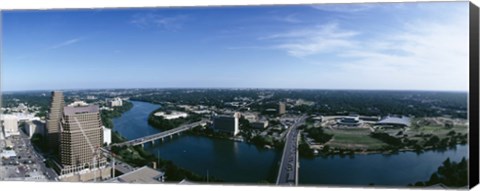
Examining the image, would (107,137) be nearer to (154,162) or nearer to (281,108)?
(154,162)

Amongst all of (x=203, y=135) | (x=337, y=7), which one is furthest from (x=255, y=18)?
(x=203, y=135)

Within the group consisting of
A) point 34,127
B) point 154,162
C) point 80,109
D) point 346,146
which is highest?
point 80,109

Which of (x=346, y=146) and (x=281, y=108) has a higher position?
(x=281, y=108)

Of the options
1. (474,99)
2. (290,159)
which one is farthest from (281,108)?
(474,99)

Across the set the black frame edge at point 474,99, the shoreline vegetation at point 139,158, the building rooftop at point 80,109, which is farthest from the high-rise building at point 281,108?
the building rooftop at point 80,109

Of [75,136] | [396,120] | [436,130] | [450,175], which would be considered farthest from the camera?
[75,136]
